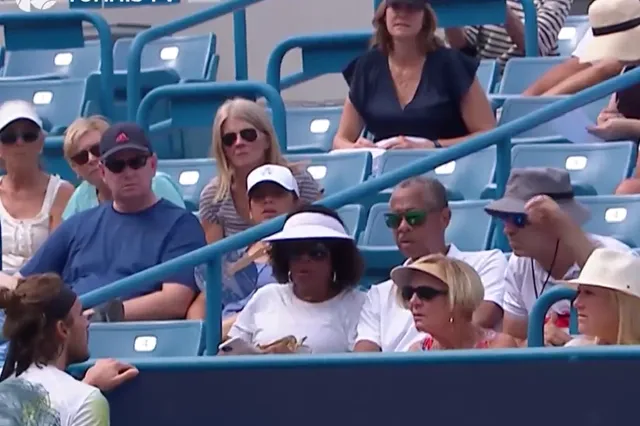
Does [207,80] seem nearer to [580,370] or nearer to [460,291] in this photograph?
[460,291]

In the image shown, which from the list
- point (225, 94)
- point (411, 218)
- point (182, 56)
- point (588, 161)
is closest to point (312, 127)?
point (225, 94)

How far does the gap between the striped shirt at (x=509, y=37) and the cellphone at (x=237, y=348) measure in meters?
3.28

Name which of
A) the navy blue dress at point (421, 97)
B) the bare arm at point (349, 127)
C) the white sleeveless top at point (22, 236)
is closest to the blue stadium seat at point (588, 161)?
the navy blue dress at point (421, 97)

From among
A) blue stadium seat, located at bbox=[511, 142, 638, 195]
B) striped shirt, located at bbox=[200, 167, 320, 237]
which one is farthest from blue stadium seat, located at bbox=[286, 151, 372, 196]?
blue stadium seat, located at bbox=[511, 142, 638, 195]

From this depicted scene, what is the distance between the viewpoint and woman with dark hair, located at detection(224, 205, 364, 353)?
5.70 metres

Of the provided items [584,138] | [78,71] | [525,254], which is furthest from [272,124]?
[78,71]

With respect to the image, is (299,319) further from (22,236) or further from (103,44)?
(103,44)

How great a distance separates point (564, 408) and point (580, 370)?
0.38 ft

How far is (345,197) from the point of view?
581cm

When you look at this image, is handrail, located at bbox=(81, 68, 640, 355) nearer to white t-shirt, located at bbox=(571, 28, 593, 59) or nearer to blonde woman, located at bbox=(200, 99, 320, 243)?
blonde woman, located at bbox=(200, 99, 320, 243)

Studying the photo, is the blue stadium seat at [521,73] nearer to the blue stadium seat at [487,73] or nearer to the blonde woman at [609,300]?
the blue stadium seat at [487,73]

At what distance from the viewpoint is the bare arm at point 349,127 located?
737cm

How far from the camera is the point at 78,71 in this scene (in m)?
9.21

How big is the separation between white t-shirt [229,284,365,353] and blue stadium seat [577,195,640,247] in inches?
33.8
